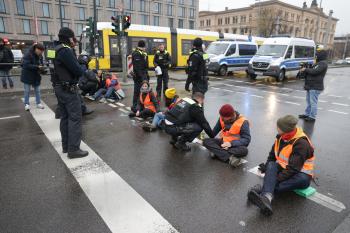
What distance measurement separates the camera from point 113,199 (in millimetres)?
3451

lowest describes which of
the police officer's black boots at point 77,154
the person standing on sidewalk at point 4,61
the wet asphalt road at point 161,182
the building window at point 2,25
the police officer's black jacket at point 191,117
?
the wet asphalt road at point 161,182

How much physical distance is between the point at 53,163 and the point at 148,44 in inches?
657

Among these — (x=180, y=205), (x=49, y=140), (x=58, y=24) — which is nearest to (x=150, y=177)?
(x=180, y=205)

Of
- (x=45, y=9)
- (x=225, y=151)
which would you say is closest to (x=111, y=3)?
(x=45, y=9)

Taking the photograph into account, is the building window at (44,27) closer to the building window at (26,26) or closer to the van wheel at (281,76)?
the building window at (26,26)

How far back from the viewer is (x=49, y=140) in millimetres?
5562

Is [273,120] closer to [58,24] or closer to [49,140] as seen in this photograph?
[49,140]

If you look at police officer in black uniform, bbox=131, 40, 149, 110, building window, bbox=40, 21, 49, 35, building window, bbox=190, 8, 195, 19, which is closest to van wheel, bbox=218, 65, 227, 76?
Answer: police officer in black uniform, bbox=131, 40, 149, 110

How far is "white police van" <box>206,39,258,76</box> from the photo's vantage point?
59.9ft

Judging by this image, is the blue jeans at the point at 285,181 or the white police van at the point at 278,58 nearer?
the blue jeans at the point at 285,181

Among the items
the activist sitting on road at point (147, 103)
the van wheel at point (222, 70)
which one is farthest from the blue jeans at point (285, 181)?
the van wheel at point (222, 70)

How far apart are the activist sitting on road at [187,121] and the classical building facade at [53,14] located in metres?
37.7

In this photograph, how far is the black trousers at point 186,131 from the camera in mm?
4973

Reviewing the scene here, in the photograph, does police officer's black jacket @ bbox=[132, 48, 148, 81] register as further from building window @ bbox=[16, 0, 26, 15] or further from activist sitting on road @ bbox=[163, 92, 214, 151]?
building window @ bbox=[16, 0, 26, 15]
